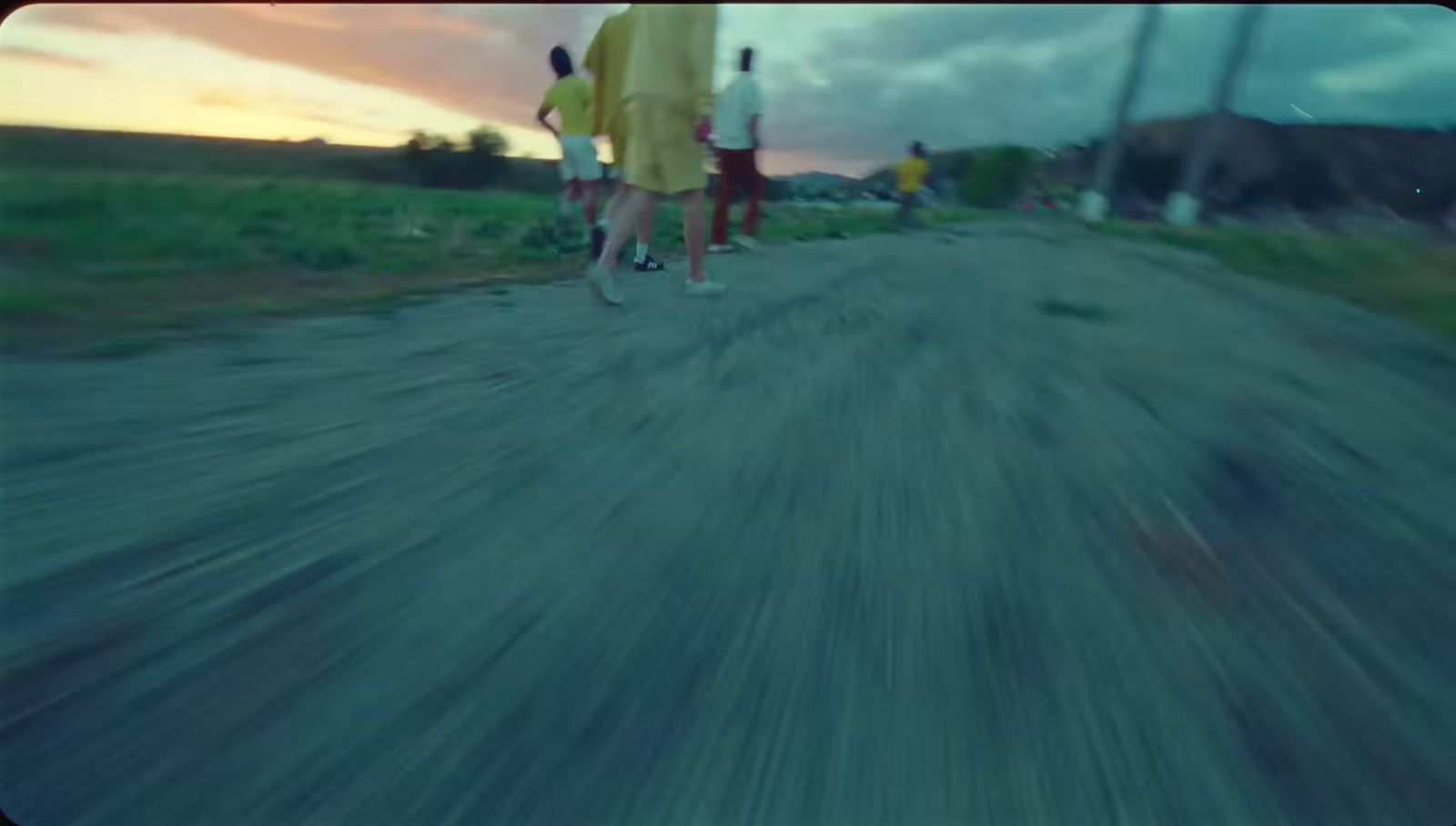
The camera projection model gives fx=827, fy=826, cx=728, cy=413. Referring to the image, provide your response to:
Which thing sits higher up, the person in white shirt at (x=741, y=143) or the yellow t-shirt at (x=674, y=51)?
the yellow t-shirt at (x=674, y=51)

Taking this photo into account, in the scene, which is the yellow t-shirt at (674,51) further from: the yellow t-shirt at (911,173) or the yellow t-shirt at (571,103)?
the yellow t-shirt at (911,173)

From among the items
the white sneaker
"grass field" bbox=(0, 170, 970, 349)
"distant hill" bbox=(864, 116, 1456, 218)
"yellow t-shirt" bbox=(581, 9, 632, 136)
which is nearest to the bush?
"distant hill" bbox=(864, 116, 1456, 218)

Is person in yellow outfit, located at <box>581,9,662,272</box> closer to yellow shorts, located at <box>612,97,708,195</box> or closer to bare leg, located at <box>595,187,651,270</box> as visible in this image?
yellow shorts, located at <box>612,97,708,195</box>

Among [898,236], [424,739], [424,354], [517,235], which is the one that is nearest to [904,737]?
[424,739]

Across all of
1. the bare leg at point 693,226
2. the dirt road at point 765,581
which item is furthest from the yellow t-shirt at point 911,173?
the bare leg at point 693,226

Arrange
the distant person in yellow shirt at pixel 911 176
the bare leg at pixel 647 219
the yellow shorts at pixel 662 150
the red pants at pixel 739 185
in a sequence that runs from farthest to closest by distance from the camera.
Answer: the bare leg at pixel 647 219 < the yellow shorts at pixel 662 150 < the red pants at pixel 739 185 < the distant person in yellow shirt at pixel 911 176

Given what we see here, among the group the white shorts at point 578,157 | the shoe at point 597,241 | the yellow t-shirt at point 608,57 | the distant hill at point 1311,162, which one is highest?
the yellow t-shirt at point 608,57
